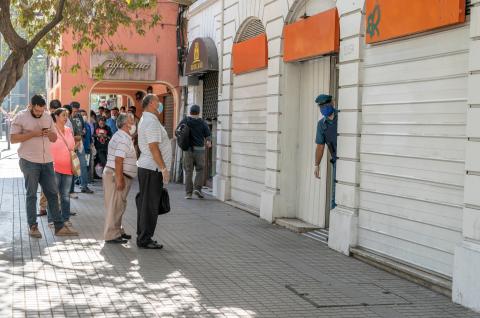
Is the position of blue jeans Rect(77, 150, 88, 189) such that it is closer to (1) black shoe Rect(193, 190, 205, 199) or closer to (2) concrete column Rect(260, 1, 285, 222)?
(1) black shoe Rect(193, 190, 205, 199)

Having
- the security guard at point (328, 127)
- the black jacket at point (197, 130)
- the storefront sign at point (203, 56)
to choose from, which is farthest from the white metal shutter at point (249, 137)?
the security guard at point (328, 127)

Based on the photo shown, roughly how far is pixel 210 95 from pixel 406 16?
9796 mm

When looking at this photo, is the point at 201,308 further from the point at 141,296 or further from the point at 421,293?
the point at 421,293

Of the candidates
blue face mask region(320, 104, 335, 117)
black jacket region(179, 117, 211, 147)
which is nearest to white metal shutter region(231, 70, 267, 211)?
black jacket region(179, 117, 211, 147)

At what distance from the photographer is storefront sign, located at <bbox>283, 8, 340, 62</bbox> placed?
9.47 metres

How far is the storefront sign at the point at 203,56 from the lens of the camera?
15672 millimetres

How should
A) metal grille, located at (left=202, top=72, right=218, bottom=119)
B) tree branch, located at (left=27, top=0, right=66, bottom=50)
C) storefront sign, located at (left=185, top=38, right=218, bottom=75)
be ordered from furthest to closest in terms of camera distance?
1. metal grille, located at (left=202, top=72, right=218, bottom=119)
2. storefront sign, located at (left=185, top=38, right=218, bottom=75)
3. tree branch, located at (left=27, top=0, right=66, bottom=50)

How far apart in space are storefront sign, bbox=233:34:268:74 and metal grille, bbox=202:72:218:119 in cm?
240

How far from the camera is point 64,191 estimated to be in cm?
1020

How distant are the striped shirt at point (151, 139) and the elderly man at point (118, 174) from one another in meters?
0.34

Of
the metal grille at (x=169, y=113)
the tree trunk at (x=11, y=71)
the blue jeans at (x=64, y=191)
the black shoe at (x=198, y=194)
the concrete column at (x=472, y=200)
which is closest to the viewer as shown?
the concrete column at (x=472, y=200)

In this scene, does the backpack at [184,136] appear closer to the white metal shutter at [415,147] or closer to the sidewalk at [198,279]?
the sidewalk at [198,279]

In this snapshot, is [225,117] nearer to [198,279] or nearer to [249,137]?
[249,137]

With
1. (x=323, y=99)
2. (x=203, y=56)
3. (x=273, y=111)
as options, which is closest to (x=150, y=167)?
(x=323, y=99)
